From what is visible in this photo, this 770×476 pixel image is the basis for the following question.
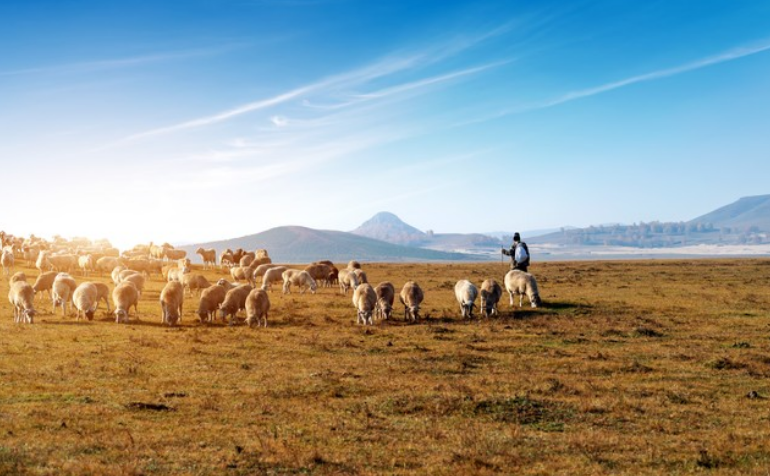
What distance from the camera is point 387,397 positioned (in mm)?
15680

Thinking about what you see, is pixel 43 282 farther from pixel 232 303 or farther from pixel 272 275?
pixel 272 275

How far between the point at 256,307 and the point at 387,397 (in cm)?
1507

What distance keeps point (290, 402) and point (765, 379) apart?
15091mm

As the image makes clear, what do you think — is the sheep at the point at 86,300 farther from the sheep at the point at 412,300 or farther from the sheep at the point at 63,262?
the sheep at the point at 63,262

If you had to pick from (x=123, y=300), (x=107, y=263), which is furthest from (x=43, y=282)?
(x=107, y=263)

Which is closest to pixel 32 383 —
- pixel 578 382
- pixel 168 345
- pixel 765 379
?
pixel 168 345

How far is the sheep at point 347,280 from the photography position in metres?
45.2

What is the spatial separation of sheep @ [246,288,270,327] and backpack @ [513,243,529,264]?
1742cm

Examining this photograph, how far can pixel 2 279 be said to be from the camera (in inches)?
1871

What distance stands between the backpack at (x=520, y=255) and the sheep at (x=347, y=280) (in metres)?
13.0

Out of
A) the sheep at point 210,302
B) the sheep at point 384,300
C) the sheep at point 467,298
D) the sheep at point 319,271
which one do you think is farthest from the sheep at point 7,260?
the sheep at point 467,298

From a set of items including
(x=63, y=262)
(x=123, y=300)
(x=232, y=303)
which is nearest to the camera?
(x=123, y=300)

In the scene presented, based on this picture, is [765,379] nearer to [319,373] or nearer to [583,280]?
[319,373]

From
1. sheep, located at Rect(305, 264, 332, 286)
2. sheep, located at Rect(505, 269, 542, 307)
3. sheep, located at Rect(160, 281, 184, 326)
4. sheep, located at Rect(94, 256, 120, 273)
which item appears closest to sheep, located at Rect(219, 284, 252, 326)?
sheep, located at Rect(160, 281, 184, 326)
